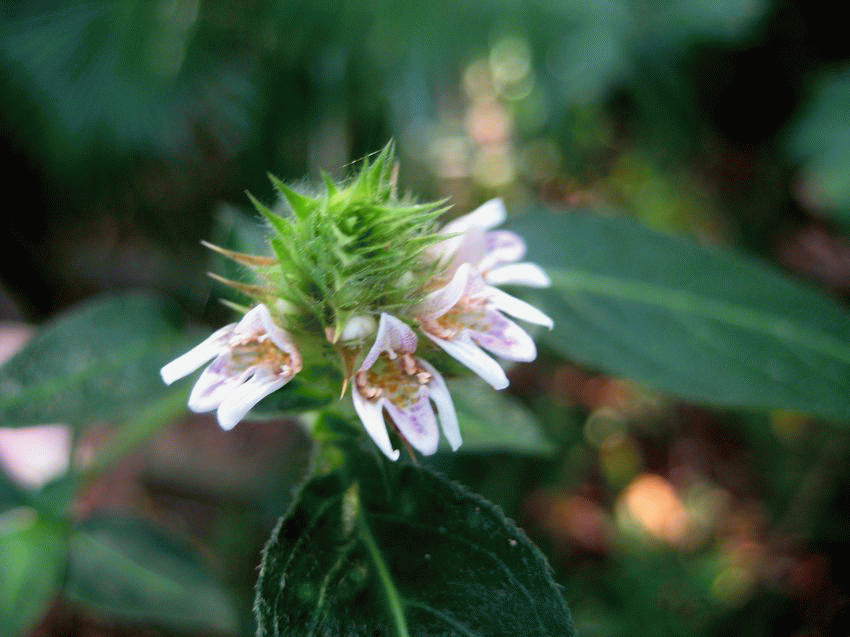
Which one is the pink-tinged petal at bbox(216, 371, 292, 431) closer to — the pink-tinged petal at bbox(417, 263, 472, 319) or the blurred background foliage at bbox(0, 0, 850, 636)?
the pink-tinged petal at bbox(417, 263, 472, 319)

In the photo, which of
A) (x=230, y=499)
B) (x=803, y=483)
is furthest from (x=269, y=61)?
(x=803, y=483)

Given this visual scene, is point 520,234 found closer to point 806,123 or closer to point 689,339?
point 689,339

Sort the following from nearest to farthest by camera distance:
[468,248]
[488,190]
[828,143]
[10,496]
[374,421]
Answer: [374,421]
[468,248]
[10,496]
[828,143]
[488,190]

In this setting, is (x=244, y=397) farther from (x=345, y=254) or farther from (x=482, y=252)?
(x=482, y=252)

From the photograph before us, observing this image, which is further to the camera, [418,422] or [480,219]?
[480,219]

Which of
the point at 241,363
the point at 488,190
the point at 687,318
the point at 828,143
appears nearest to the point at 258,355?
the point at 241,363

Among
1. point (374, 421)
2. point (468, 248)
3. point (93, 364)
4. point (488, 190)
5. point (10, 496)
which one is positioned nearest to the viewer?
point (374, 421)
